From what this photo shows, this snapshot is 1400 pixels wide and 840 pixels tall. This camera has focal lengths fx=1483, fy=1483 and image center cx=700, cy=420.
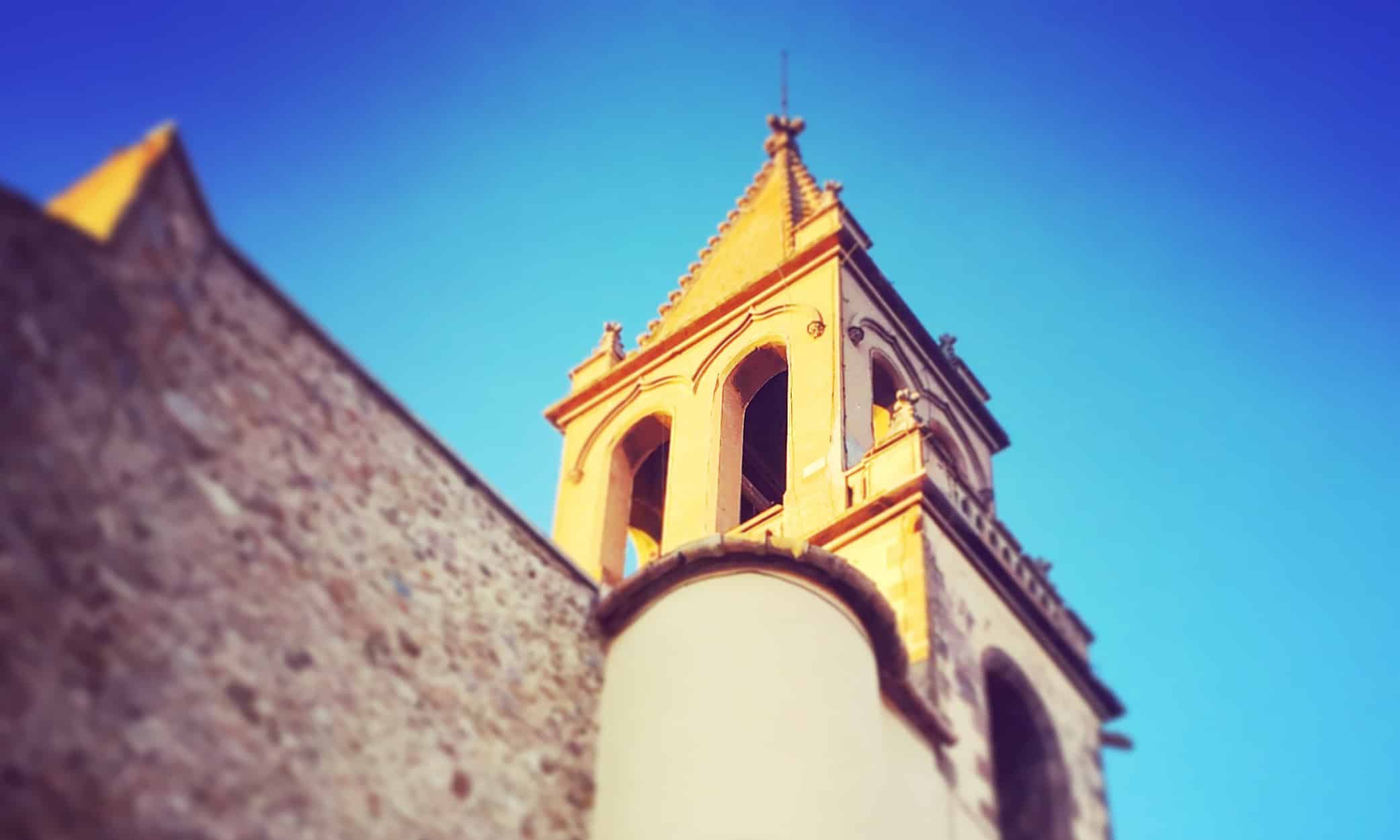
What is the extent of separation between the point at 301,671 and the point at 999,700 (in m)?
7.76

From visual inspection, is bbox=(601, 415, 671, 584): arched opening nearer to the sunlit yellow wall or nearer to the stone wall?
the sunlit yellow wall

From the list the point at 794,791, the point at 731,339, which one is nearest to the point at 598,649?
the point at 794,791

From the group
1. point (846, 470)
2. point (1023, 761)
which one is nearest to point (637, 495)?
point (846, 470)

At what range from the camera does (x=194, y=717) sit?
584cm

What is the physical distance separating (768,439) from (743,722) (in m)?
10.0

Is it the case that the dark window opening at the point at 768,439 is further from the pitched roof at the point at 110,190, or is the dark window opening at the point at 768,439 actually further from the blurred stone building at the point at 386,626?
the pitched roof at the point at 110,190

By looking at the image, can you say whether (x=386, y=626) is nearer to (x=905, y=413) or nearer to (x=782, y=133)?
(x=905, y=413)

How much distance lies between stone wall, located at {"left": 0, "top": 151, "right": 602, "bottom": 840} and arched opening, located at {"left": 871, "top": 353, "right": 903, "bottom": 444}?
9.02 m

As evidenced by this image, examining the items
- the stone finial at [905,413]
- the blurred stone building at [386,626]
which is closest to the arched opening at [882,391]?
the stone finial at [905,413]

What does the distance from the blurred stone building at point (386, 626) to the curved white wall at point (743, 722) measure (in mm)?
19

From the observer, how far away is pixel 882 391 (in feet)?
55.9

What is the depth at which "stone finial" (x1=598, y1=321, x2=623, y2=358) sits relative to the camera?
61.9 ft

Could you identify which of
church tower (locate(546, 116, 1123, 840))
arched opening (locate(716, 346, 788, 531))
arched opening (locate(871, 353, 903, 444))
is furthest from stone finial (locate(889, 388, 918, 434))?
arched opening (locate(871, 353, 903, 444))

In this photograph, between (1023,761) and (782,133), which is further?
(782,133)
